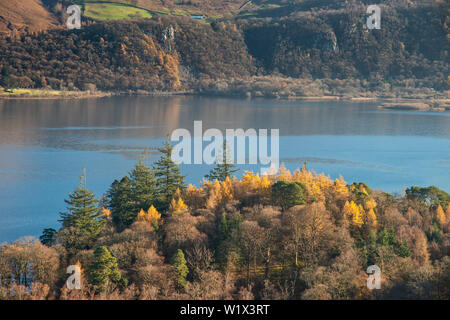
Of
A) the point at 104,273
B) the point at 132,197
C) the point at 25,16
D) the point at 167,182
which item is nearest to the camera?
the point at 104,273

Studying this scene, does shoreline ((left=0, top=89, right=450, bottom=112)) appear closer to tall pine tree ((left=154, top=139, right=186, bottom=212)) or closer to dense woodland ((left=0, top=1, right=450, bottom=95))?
dense woodland ((left=0, top=1, right=450, bottom=95))

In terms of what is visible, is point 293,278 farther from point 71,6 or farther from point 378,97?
point 71,6

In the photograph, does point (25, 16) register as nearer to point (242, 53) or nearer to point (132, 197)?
point (242, 53)

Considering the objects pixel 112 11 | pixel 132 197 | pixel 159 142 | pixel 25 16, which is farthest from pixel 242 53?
pixel 132 197

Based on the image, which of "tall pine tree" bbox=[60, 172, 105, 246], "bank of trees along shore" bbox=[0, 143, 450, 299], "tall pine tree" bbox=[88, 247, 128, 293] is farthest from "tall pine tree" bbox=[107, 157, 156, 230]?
"tall pine tree" bbox=[88, 247, 128, 293]

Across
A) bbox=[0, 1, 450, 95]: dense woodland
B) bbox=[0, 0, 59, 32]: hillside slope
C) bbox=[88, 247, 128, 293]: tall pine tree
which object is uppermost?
bbox=[0, 0, 59, 32]: hillside slope
